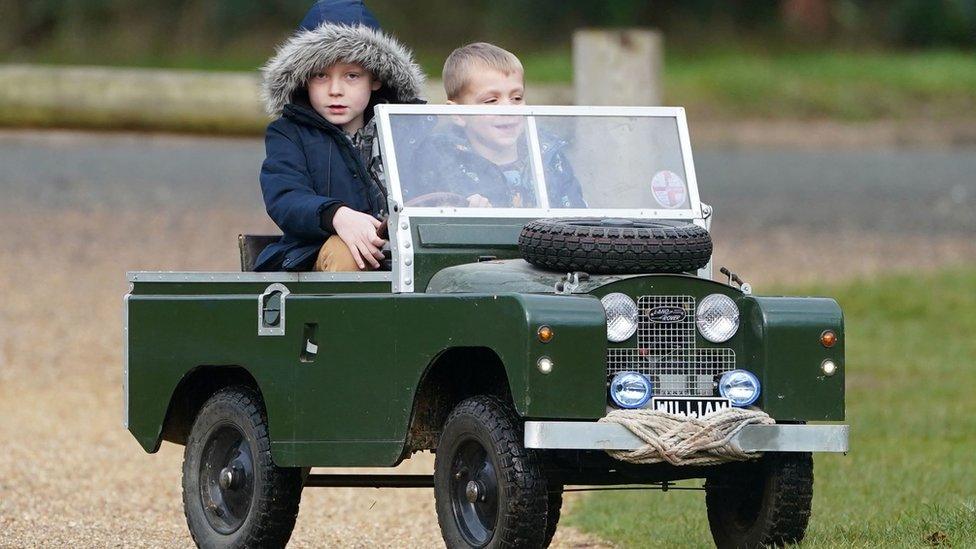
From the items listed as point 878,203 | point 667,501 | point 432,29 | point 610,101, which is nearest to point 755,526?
point 667,501

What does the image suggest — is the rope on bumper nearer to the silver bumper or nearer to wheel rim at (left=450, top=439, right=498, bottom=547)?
the silver bumper

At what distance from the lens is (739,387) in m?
5.56

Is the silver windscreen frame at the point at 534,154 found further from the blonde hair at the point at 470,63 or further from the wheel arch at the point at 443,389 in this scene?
the wheel arch at the point at 443,389

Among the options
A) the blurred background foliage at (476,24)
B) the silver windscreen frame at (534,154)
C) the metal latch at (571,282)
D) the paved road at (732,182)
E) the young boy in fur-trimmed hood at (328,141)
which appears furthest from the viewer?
the blurred background foliage at (476,24)

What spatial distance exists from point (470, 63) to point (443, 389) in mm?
1280

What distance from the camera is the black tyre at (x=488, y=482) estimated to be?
5.34 meters

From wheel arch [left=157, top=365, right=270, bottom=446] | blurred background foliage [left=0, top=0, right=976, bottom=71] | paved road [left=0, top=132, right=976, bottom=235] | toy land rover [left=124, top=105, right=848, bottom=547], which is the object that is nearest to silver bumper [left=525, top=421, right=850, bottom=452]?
toy land rover [left=124, top=105, right=848, bottom=547]

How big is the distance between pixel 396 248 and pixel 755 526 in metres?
1.42

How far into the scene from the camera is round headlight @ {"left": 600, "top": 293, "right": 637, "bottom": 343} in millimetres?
5438

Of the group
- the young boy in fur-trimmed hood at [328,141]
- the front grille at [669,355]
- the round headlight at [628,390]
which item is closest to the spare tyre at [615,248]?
the front grille at [669,355]

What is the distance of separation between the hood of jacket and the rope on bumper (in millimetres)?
2022

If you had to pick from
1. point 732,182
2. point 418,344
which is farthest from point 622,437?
point 732,182

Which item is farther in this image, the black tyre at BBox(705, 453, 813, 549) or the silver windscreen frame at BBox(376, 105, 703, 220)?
the silver windscreen frame at BBox(376, 105, 703, 220)

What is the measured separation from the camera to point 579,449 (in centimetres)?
546
